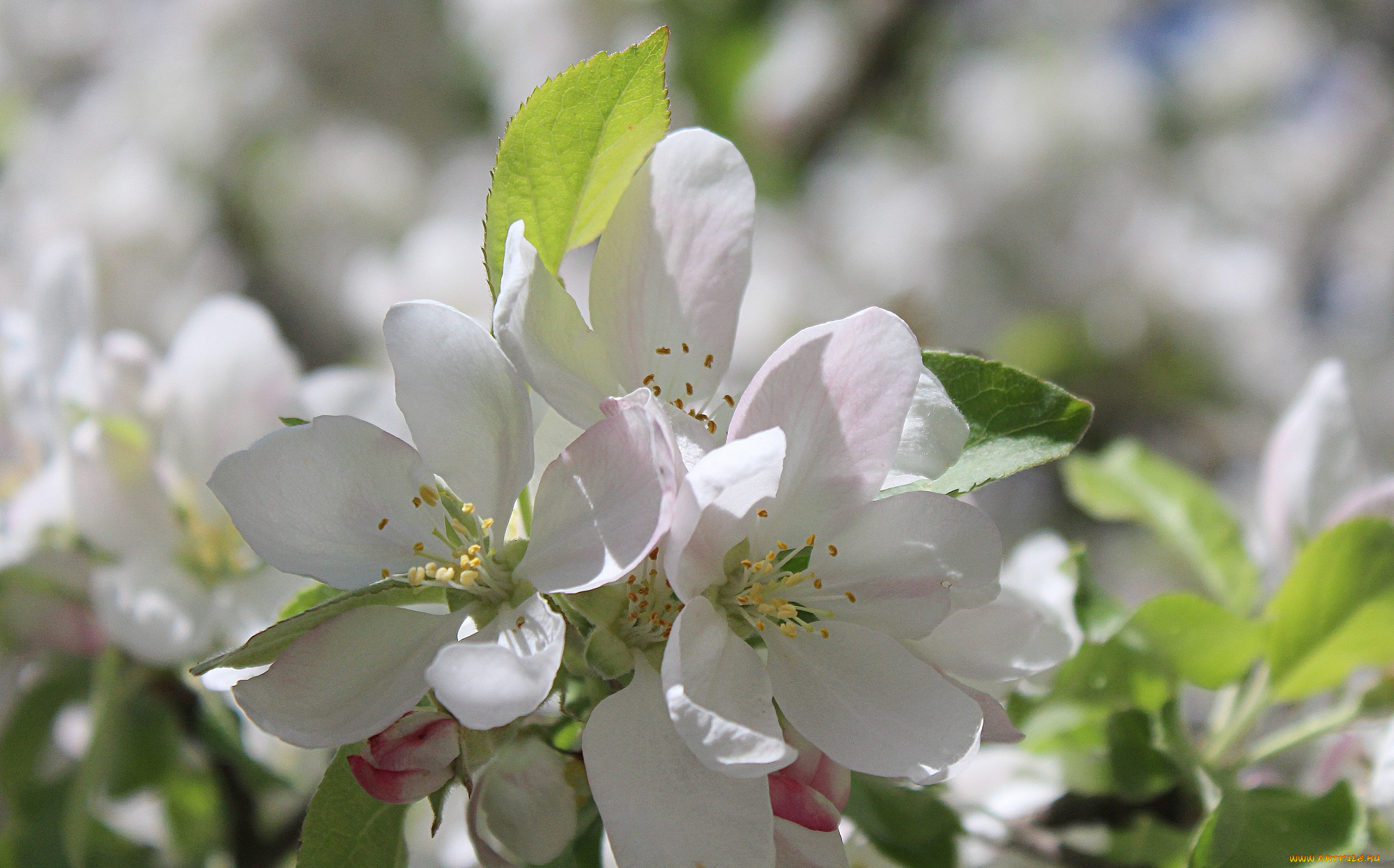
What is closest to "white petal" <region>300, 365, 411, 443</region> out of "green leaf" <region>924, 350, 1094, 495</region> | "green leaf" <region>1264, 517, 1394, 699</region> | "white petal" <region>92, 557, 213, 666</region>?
"white petal" <region>92, 557, 213, 666</region>

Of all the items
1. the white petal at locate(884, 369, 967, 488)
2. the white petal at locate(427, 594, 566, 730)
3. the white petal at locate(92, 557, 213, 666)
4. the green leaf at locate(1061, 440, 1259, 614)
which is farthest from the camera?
the green leaf at locate(1061, 440, 1259, 614)

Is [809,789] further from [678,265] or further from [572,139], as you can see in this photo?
[572,139]

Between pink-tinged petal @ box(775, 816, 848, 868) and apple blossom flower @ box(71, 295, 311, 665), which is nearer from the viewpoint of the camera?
pink-tinged petal @ box(775, 816, 848, 868)

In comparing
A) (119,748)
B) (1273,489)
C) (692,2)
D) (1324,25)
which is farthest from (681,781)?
(1324,25)

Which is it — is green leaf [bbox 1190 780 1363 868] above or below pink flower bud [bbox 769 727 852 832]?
below

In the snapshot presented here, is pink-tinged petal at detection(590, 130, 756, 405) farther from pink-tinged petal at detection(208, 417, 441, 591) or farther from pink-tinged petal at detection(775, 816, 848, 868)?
pink-tinged petal at detection(775, 816, 848, 868)

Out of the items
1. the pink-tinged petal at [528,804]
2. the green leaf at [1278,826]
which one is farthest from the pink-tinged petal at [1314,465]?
the pink-tinged petal at [528,804]

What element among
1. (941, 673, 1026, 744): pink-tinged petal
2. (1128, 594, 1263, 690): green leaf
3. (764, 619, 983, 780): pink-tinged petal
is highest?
(764, 619, 983, 780): pink-tinged petal
